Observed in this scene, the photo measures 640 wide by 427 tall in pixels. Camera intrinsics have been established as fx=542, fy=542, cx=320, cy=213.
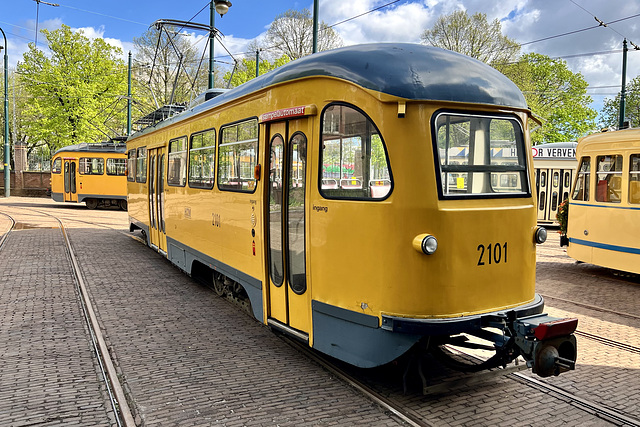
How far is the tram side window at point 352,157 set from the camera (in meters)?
4.59

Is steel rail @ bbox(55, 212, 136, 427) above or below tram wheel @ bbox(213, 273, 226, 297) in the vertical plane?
below

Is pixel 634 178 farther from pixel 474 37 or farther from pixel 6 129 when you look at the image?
pixel 6 129

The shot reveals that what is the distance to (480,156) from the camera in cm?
473

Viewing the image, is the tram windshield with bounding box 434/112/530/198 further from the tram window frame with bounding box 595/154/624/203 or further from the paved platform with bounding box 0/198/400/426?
the tram window frame with bounding box 595/154/624/203

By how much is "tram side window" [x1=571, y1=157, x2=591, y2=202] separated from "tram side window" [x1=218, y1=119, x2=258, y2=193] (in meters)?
7.89

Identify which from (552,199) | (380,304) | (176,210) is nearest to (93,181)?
(176,210)

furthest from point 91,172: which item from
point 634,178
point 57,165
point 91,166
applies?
point 634,178

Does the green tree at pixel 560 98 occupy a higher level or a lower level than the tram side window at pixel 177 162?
higher

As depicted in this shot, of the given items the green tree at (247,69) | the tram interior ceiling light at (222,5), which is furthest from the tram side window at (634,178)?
the green tree at (247,69)

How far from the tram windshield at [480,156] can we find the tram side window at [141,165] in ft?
32.7

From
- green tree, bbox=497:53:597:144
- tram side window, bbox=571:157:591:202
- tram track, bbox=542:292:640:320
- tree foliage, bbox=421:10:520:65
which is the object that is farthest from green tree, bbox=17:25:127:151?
tram track, bbox=542:292:640:320

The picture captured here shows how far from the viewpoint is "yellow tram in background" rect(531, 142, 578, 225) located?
71.7 ft

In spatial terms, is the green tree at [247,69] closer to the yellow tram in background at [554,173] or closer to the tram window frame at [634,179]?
the yellow tram in background at [554,173]

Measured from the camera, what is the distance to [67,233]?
16.6m
